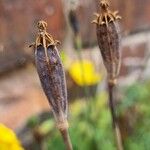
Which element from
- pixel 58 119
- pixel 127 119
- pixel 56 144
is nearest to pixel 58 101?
pixel 58 119

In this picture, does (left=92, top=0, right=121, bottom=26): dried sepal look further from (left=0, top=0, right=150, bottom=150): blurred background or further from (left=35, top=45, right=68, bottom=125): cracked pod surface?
(left=0, top=0, right=150, bottom=150): blurred background

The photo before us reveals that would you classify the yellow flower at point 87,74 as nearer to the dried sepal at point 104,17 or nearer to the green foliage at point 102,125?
the green foliage at point 102,125

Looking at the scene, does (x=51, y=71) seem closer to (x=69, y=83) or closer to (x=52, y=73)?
(x=52, y=73)

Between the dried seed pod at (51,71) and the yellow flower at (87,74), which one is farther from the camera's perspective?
the yellow flower at (87,74)

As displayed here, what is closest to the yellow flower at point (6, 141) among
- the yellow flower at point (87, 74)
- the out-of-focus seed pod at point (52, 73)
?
the out-of-focus seed pod at point (52, 73)

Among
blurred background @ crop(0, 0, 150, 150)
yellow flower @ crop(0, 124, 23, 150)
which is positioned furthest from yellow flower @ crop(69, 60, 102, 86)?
yellow flower @ crop(0, 124, 23, 150)
